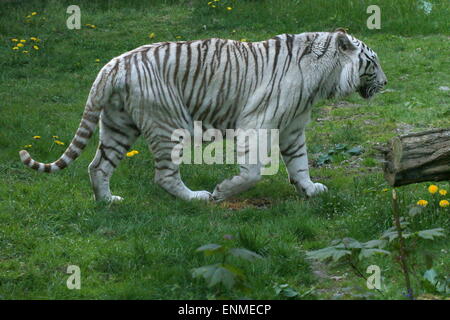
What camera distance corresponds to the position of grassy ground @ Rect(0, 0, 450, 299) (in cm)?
544

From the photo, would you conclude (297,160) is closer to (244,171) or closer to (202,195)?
(244,171)

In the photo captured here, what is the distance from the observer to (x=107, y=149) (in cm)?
713

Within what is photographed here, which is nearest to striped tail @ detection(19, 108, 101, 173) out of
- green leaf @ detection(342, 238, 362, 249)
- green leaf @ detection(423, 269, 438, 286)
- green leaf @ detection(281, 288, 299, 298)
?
green leaf @ detection(281, 288, 299, 298)

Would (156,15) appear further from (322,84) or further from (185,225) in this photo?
(185,225)

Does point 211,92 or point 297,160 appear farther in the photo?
point 297,160

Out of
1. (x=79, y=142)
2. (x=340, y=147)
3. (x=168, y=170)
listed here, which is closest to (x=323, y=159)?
(x=340, y=147)

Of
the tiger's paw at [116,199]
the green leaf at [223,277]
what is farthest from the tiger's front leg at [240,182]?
the green leaf at [223,277]

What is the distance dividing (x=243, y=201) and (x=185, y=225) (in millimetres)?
1053

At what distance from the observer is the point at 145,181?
778 centimetres

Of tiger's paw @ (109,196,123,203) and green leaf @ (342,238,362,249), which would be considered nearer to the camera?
green leaf @ (342,238,362,249)

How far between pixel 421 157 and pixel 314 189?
1742 millimetres

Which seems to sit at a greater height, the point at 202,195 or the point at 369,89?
the point at 369,89

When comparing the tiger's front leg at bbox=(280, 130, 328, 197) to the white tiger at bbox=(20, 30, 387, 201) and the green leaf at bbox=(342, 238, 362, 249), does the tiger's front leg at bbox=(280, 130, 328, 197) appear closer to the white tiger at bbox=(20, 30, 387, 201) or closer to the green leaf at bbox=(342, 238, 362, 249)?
the white tiger at bbox=(20, 30, 387, 201)
